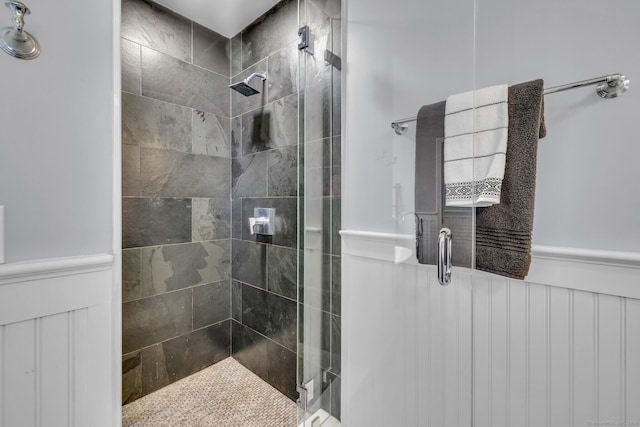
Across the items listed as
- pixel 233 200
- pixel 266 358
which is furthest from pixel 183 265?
pixel 266 358

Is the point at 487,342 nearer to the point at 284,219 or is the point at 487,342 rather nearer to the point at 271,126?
the point at 284,219

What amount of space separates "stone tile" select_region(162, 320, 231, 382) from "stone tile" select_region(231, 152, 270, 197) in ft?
2.99

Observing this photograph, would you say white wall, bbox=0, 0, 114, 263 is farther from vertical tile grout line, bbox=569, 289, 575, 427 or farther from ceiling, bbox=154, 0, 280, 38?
vertical tile grout line, bbox=569, 289, 575, 427

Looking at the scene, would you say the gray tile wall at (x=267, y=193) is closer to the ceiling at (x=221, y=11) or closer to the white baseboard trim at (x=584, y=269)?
the ceiling at (x=221, y=11)

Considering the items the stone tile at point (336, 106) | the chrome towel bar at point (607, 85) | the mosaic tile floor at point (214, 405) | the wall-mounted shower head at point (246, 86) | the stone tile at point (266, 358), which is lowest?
the mosaic tile floor at point (214, 405)

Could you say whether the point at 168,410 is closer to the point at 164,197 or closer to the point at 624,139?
the point at 164,197

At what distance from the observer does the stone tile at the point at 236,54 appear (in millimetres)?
1739

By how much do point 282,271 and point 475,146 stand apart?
1.11 metres

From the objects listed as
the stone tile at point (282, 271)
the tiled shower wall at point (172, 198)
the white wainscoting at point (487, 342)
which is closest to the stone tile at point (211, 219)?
the tiled shower wall at point (172, 198)

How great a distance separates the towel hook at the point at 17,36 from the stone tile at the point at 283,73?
98 centimetres

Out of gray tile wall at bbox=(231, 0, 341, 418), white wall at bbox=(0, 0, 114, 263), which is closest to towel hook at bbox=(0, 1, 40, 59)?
white wall at bbox=(0, 0, 114, 263)

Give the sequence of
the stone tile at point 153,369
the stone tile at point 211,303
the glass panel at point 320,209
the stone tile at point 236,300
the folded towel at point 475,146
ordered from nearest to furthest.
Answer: the folded towel at point 475,146 < the glass panel at point 320,209 < the stone tile at point 153,369 < the stone tile at point 211,303 < the stone tile at point 236,300

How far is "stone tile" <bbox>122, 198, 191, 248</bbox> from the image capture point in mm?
1384

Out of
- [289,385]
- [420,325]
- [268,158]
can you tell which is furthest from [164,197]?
[420,325]
